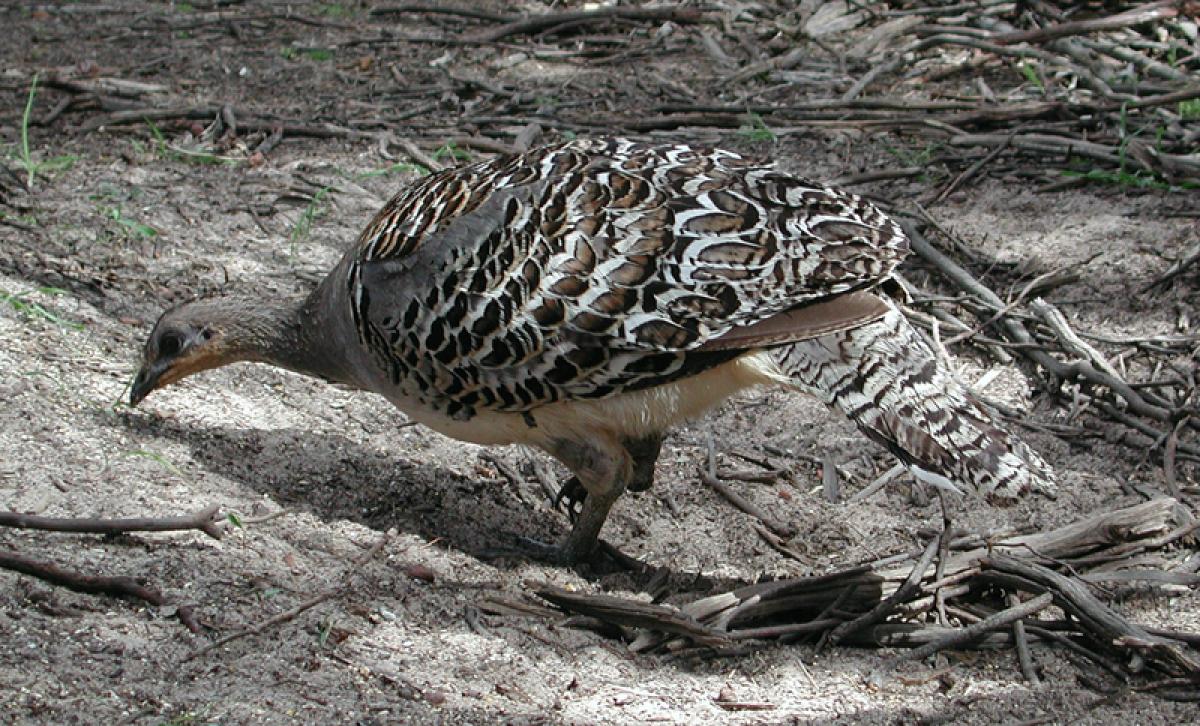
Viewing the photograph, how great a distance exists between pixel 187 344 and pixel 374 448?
0.98 m

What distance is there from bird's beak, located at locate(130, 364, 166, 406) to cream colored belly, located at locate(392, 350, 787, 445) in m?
1.13

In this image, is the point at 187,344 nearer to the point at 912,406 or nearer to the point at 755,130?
the point at 912,406

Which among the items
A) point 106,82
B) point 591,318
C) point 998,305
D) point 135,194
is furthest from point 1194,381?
point 106,82

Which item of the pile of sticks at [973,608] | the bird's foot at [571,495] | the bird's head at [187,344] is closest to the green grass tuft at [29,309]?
the bird's head at [187,344]

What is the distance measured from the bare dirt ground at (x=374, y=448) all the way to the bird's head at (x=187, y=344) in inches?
8.3

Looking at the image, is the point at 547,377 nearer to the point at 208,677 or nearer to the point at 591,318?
the point at 591,318

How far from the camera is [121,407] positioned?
588 cm

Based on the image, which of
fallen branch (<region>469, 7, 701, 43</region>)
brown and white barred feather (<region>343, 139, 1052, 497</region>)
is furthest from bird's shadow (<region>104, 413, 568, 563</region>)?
fallen branch (<region>469, 7, 701, 43</region>)

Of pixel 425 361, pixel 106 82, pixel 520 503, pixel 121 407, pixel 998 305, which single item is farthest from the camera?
pixel 106 82

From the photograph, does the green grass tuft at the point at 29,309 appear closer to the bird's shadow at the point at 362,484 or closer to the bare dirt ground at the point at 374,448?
the bare dirt ground at the point at 374,448

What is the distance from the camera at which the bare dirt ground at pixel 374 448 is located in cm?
435

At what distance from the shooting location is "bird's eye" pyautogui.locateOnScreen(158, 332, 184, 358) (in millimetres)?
5844

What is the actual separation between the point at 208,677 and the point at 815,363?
2.52 meters

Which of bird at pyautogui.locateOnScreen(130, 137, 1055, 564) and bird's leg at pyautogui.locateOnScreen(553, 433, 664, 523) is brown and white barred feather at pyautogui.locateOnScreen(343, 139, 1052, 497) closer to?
bird at pyautogui.locateOnScreen(130, 137, 1055, 564)
